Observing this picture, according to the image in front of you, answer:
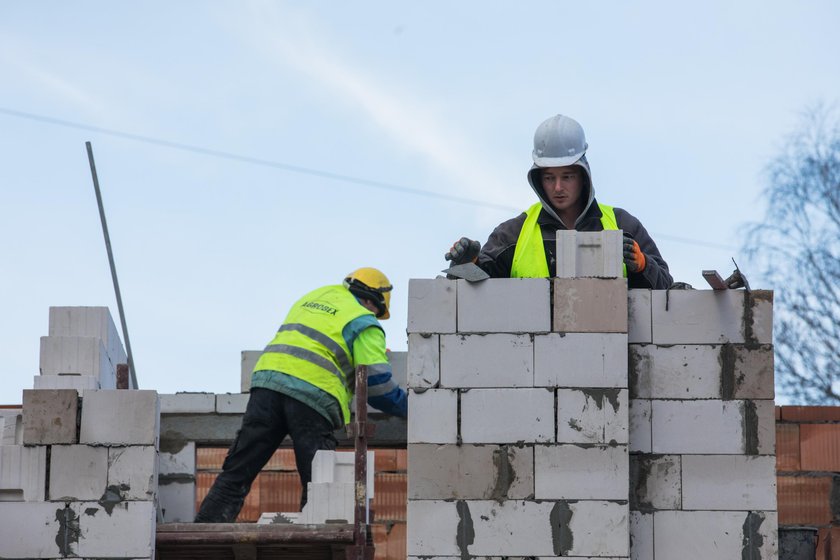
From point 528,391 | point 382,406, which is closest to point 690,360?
point 528,391

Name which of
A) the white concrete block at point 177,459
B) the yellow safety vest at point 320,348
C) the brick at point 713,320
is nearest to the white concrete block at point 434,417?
the brick at point 713,320

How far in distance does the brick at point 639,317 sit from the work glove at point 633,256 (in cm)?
19

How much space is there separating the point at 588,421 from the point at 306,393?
7.01ft

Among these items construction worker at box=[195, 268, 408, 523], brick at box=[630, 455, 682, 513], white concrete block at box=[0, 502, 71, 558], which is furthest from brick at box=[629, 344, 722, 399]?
white concrete block at box=[0, 502, 71, 558]

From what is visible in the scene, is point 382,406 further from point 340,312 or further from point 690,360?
point 690,360

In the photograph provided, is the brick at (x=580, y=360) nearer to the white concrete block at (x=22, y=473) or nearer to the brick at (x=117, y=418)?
the brick at (x=117, y=418)

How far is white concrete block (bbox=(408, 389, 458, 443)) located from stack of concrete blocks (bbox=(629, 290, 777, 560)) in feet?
3.05

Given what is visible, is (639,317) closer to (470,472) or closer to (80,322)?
(470,472)

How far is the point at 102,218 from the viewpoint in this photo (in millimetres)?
12164

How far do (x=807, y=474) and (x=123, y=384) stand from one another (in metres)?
4.30

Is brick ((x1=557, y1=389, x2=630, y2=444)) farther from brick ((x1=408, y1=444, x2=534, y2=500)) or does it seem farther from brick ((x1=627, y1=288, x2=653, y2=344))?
brick ((x1=627, y1=288, x2=653, y2=344))

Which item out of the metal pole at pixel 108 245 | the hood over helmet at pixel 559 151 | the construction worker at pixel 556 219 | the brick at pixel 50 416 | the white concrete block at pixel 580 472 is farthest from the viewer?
the metal pole at pixel 108 245

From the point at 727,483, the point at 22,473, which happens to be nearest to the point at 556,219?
the point at 727,483

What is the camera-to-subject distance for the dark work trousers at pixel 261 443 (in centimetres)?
1002
